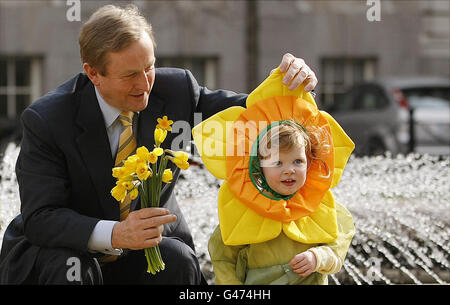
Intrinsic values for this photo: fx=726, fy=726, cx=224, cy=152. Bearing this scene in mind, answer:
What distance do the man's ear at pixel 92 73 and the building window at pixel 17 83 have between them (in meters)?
11.3

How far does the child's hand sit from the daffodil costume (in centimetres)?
3

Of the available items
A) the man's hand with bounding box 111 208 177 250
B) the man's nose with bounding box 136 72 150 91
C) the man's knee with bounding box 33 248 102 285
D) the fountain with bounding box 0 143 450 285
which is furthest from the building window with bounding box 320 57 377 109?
the man's hand with bounding box 111 208 177 250

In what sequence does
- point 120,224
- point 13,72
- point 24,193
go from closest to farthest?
point 120,224, point 24,193, point 13,72

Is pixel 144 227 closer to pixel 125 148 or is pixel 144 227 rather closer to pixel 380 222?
pixel 125 148

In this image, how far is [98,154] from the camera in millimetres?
2652

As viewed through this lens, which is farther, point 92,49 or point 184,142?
point 184,142

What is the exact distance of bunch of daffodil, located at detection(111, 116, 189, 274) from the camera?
90.2 inches

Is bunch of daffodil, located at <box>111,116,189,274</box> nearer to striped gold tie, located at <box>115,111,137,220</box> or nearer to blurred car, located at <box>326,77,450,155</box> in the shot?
striped gold tie, located at <box>115,111,137,220</box>

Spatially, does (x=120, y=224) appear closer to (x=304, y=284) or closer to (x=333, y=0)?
(x=304, y=284)

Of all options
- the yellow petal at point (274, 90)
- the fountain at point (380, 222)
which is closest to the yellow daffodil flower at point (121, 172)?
the yellow petal at point (274, 90)

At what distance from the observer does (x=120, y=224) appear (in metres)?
2.40

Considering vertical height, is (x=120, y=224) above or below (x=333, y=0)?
below
